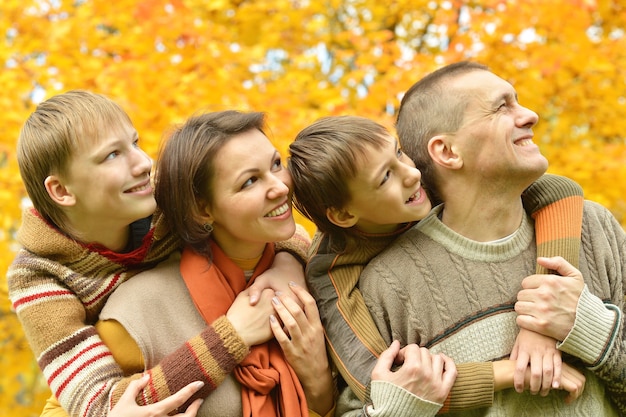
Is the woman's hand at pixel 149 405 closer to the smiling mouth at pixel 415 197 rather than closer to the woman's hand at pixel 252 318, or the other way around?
the woman's hand at pixel 252 318

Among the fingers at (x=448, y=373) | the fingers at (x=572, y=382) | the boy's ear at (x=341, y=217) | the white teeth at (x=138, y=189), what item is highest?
the white teeth at (x=138, y=189)

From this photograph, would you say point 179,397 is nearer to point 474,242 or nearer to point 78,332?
point 78,332

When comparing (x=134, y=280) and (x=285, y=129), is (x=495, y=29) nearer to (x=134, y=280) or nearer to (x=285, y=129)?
(x=285, y=129)

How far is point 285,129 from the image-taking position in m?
3.30

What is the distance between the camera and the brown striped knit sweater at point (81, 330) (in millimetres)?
1970

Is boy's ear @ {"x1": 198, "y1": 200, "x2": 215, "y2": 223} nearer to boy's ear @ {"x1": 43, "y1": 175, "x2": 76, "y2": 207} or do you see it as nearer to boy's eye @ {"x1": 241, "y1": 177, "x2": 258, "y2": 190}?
boy's eye @ {"x1": 241, "y1": 177, "x2": 258, "y2": 190}

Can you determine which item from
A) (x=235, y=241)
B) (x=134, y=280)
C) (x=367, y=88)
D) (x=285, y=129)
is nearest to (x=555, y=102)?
(x=367, y=88)

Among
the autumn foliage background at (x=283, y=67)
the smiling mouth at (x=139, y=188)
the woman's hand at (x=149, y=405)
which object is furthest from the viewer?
the autumn foliage background at (x=283, y=67)

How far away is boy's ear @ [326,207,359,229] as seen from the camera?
7.13 feet

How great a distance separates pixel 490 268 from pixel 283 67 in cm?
223

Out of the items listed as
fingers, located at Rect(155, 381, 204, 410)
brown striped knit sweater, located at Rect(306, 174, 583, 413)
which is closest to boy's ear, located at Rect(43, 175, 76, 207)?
fingers, located at Rect(155, 381, 204, 410)

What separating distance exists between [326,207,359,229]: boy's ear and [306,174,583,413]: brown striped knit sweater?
98 mm

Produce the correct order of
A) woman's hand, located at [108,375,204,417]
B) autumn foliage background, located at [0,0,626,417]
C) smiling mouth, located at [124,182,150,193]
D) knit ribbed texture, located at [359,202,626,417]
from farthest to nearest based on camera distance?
autumn foliage background, located at [0,0,626,417], smiling mouth, located at [124,182,150,193], knit ribbed texture, located at [359,202,626,417], woman's hand, located at [108,375,204,417]

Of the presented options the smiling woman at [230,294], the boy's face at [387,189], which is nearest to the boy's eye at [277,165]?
the smiling woman at [230,294]
